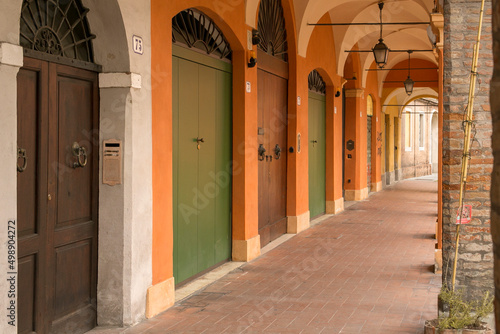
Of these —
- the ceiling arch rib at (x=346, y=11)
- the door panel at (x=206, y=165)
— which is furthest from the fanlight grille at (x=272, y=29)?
the door panel at (x=206, y=165)

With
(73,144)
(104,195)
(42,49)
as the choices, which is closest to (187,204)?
(104,195)

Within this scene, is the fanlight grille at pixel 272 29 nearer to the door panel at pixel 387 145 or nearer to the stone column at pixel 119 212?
the stone column at pixel 119 212

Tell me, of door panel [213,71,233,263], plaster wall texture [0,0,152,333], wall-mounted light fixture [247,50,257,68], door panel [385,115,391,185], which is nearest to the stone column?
plaster wall texture [0,0,152,333]

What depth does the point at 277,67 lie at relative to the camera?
10094 mm

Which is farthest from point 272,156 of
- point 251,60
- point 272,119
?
point 251,60

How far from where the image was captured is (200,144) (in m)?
7.10

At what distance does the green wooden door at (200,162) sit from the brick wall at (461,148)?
273 cm

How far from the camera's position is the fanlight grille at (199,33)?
6609mm

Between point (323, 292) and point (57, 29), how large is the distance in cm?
378

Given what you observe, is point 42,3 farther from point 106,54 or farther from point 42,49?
point 106,54

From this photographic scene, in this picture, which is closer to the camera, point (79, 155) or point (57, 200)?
point (57, 200)

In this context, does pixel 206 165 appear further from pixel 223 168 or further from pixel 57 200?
pixel 57 200

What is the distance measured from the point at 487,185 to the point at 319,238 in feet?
18.5

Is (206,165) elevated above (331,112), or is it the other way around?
(331,112)
